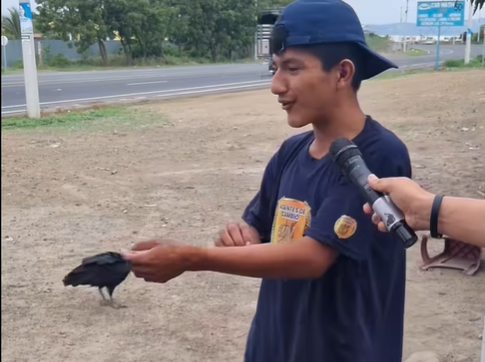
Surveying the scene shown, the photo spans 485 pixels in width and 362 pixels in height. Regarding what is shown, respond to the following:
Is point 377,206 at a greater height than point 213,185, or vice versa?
point 377,206

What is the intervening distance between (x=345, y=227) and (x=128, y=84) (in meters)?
18.4

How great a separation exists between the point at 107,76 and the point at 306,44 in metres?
21.1

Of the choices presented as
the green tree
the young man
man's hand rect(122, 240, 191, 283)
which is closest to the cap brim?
the young man

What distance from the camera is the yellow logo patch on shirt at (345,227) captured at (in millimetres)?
1527

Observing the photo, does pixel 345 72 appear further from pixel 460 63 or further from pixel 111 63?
pixel 460 63

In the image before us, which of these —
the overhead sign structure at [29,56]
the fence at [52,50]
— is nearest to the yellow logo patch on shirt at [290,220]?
the overhead sign structure at [29,56]

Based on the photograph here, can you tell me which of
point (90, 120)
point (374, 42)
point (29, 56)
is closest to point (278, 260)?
point (374, 42)

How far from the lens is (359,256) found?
1553mm

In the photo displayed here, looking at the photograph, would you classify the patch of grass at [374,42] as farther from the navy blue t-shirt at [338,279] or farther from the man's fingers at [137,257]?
the man's fingers at [137,257]

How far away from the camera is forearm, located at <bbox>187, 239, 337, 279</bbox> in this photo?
1.53 meters

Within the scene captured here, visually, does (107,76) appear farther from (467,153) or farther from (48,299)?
(48,299)

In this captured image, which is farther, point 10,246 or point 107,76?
point 107,76

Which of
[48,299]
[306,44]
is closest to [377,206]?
[306,44]

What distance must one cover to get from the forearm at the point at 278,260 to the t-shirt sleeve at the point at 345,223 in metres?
0.03
